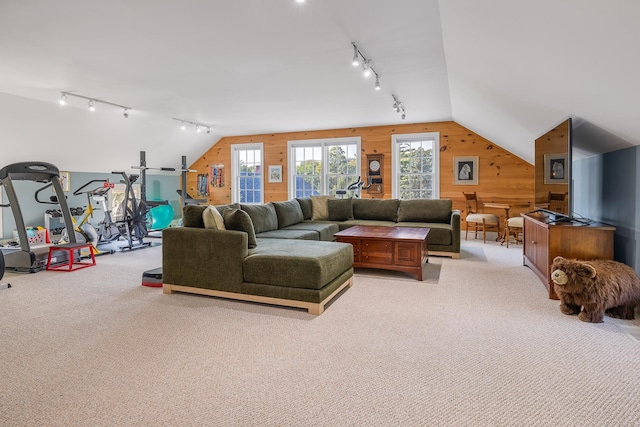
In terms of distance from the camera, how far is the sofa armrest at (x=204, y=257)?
3.16 metres

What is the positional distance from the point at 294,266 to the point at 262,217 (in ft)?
7.03

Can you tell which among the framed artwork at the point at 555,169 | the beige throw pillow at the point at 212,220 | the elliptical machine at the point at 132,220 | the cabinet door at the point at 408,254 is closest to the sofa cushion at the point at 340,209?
the cabinet door at the point at 408,254

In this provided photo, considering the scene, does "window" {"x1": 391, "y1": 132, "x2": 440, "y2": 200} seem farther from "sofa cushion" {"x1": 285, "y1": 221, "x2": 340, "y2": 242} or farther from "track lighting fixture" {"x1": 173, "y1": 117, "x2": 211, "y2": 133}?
"track lighting fixture" {"x1": 173, "y1": 117, "x2": 211, "y2": 133}

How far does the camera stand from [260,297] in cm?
310

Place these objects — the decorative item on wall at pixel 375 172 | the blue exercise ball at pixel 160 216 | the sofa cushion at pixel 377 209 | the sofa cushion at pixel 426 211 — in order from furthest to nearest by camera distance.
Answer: the decorative item on wall at pixel 375 172, the blue exercise ball at pixel 160 216, the sofa cushion at pixel 377 209, the sofa cushion at pixel 426 211

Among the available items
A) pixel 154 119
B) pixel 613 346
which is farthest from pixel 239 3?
pixel 154 119

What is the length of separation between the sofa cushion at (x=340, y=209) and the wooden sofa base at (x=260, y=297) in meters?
2.67

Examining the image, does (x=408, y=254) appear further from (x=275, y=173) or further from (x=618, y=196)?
(x=275, y=173)

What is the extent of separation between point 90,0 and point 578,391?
398 centimetres

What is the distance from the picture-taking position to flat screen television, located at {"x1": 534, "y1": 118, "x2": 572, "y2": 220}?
3.48 metres

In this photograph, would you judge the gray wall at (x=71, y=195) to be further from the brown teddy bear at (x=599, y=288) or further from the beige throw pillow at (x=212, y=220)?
the brown teddy bear at (x=599, y=288)

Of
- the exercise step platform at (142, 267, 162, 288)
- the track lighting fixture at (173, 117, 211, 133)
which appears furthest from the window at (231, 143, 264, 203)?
the exercise step platform at (142, 267, 162, 288)

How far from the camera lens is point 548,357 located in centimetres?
217

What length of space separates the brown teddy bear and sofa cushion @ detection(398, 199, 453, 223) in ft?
9.48
